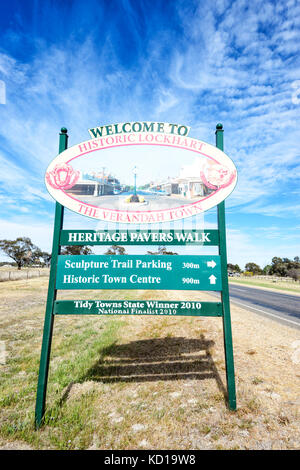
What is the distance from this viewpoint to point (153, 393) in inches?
137

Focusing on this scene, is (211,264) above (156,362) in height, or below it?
above

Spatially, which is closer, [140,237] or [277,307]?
[140,237]

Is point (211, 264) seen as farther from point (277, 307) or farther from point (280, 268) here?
point (280, 268)

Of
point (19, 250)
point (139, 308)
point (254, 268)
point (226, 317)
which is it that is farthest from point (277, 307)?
point (254, 268)

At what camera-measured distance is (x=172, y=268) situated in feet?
11.6

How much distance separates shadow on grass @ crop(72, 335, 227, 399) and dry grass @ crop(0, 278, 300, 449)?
0.06 ft

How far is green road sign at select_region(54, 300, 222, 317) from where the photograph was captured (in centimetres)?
340

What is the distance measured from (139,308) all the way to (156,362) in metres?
1.86

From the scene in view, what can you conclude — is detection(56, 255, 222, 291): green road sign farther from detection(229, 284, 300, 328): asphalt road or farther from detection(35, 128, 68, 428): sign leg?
detection(229, 284, 300, 328): asphalt road

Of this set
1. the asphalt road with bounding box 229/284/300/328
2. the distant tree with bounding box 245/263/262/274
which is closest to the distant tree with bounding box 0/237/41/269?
the asphalt road with bounding box 229/284/300/328
